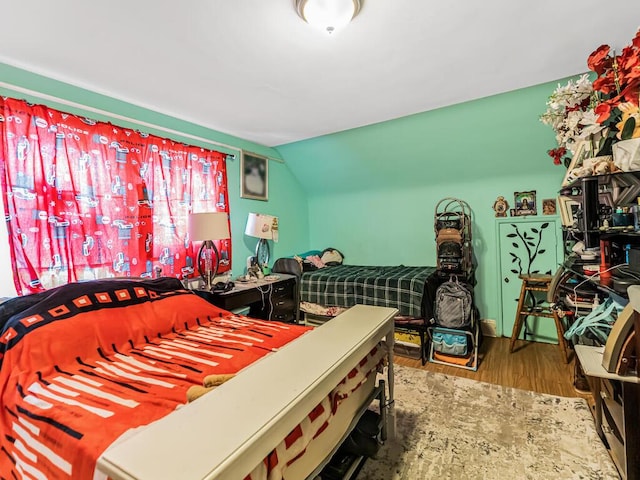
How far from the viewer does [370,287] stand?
3.25 meters

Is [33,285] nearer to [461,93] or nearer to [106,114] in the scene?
[106,114]

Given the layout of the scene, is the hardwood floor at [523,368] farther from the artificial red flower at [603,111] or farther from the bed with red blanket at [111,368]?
the artificial red flower at [603,111]

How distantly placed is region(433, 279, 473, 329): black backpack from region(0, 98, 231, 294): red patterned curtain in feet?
8.27

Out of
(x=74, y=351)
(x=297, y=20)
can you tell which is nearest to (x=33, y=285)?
(x=74, y=351)

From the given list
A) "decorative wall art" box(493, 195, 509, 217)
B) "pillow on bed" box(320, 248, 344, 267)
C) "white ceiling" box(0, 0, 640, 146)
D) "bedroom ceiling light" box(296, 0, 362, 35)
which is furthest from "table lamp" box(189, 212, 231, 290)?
"decorative wall art" box(493, 195, 509, 217)

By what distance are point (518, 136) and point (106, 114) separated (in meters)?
3.82

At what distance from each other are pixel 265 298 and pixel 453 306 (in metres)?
1.91

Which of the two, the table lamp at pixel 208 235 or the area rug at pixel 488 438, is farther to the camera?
the table lamp at pixel 208 235

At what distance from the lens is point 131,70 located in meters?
2.12

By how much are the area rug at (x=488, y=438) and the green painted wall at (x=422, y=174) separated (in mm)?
1500

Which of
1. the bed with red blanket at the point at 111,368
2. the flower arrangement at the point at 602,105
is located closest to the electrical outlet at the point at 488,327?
the flower arrangement at the point at 602,105

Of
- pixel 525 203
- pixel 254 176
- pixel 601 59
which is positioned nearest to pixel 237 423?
pixel 601 59

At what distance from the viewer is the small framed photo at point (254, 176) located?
3.66m

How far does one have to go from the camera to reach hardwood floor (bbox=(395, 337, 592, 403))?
95.2 inches
